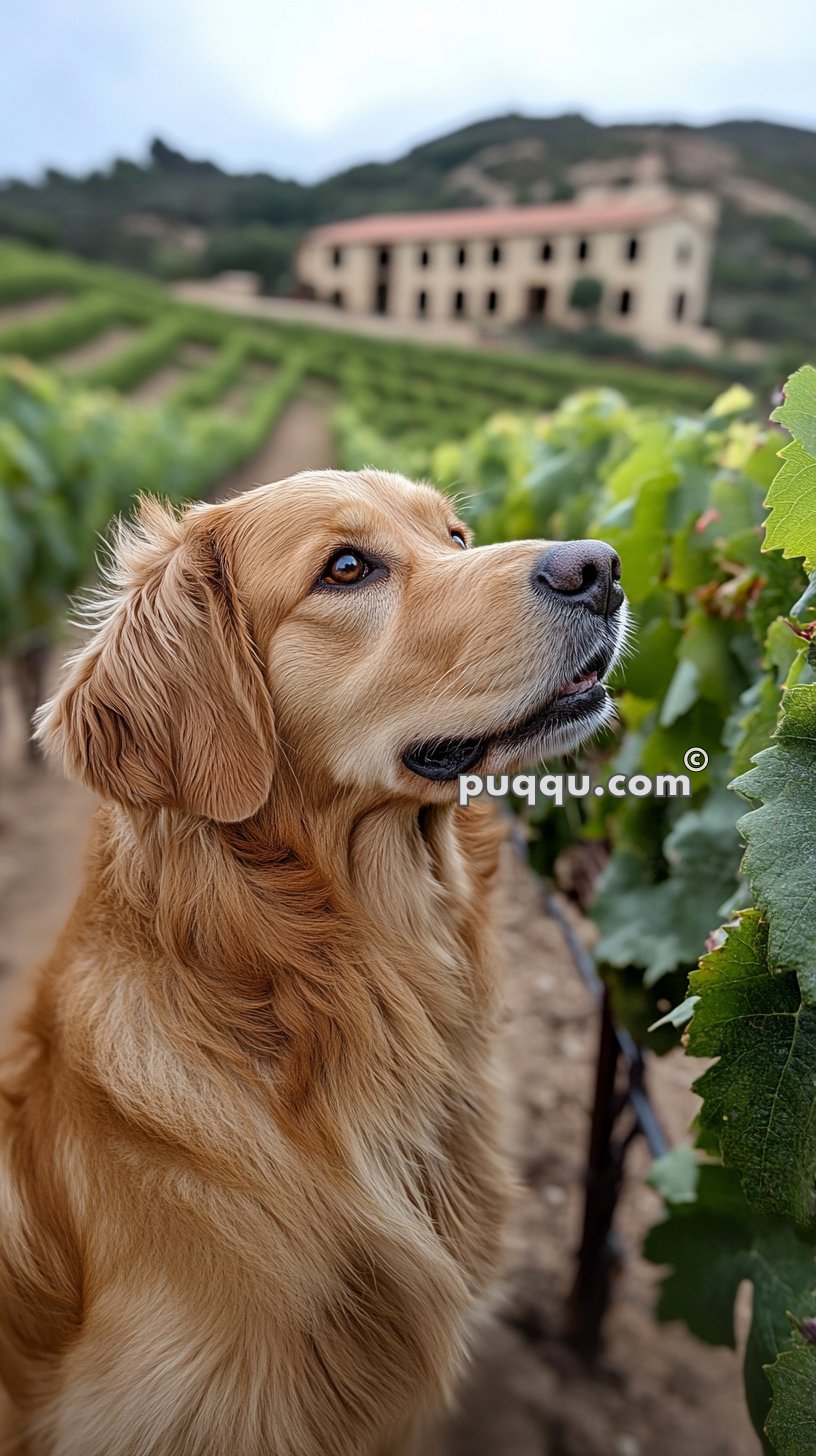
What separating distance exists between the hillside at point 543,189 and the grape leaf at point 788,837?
2429 centimetres

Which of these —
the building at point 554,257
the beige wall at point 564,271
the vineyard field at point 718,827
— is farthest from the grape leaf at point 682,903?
the beige wall at point 564,271

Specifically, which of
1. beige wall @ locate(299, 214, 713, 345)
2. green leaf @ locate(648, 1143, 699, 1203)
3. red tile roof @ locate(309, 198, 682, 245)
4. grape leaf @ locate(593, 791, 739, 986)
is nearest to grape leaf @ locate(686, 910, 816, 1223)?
grape leaf @ locate(593, 791, 739, 986)

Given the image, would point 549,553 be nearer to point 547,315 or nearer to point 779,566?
point 779,566

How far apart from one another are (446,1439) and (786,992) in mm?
2534

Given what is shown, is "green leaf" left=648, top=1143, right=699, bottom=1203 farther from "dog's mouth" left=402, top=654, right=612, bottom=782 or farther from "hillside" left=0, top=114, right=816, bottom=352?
"hillside" left=0, top=114, right=816, bottom=352

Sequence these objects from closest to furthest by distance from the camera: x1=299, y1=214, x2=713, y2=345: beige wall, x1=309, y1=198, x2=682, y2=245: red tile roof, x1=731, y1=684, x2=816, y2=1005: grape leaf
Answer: x1=731, y1=684, x2=816, y2=1005: grape leaf, x1=309, y1=198, x2=682, y2=245: red tile roof, x1=299, y1=214, x2=713, y2=345: beige wall

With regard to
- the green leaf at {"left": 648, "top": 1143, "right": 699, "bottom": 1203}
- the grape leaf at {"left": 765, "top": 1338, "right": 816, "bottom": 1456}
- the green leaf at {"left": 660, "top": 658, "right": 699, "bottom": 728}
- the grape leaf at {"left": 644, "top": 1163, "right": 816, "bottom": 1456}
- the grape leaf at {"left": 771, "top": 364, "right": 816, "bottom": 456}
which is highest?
the grape leaf at {"left": 771, "top": 364, "right": 816, "bottom": 456}

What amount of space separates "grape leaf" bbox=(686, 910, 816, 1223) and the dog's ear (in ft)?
2.93

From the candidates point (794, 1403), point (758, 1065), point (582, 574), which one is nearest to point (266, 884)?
point (582, 574)

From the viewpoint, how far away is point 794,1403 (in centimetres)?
120

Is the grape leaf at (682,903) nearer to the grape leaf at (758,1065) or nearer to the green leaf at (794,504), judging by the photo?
the grape leaf at (758,1065)

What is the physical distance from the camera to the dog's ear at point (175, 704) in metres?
1.74

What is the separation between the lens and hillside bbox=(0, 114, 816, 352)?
24.5 metres

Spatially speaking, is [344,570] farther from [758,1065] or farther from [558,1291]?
[558,1291]
